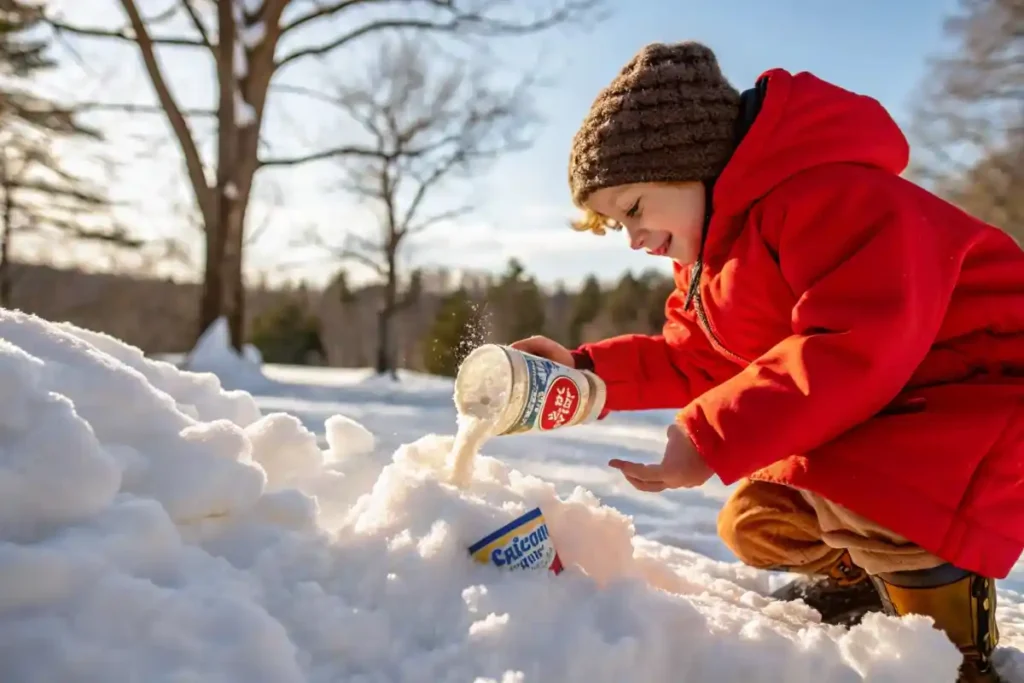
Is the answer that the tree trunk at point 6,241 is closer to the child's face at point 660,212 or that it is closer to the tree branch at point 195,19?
the tree branch at point 195,19

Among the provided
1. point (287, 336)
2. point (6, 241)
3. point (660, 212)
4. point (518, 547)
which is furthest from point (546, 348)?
point (287, 336)

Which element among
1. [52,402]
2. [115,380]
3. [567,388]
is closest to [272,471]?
[115,380]

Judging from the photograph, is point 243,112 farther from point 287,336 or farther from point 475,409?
point 287,336

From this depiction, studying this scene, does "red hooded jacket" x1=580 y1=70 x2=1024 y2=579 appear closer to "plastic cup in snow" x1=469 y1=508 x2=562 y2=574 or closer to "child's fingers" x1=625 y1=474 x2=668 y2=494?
"child's fingers" x1=625 y1=474 x2=668 y2=494

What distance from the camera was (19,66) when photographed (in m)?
13.1

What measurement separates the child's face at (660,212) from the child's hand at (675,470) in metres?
0.40

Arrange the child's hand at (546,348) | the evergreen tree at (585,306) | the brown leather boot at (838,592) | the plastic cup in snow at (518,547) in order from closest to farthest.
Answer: the plastic cup in snow at (518,547), the brown leather boot at (838,592), the child's hand at (546,348), the evergreen tree at (585,306)

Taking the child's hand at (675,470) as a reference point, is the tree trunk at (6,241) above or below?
above

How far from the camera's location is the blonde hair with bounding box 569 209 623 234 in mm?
1406

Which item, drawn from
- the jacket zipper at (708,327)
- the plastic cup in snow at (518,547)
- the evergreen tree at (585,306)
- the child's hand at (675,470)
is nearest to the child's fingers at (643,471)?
the child's hand at (675,470)

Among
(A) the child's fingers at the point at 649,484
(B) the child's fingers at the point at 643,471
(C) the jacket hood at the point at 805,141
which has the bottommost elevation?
(A) the child's fingers at the point at 649,484

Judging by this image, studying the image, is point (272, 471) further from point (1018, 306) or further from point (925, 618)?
point (1018, 306)

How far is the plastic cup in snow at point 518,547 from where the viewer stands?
0.92m

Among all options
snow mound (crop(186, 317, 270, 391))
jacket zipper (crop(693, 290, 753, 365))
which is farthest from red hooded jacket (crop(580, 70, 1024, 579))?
snow mound (crop(186, 317, 270, 391))
